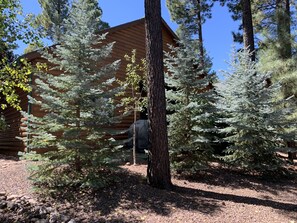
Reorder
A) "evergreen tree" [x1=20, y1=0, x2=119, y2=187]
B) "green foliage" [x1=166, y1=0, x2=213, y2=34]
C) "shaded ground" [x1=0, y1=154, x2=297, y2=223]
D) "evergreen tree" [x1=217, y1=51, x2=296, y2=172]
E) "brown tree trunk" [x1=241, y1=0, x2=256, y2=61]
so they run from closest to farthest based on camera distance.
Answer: "shaded ground" [x1=0, y1=154, x2=297, y2=223]
"evergreen tree" [x1=20, y1=0, x2=119, y2=187]
"evergreen tree" [x1=217, y1=51, x2=296, y2=172]
"brown tree trunk" [x1=241, y1=0, x2=256, y2=61]
"green foliage" [x1=166, y1=0, x2=213, y2=34]

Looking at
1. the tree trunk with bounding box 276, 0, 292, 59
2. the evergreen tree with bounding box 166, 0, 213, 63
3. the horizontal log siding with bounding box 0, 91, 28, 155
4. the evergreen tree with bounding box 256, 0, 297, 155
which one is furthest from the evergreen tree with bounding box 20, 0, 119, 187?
the evergreen tree with bounding box 166, 0, 213, 63

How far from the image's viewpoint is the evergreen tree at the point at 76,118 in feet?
20.0

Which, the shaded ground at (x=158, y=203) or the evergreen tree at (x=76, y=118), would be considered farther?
the evergreen tree at (x=76, y=118)

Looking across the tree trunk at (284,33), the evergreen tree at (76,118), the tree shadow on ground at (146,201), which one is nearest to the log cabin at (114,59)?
the evergreen tree at (76,118)

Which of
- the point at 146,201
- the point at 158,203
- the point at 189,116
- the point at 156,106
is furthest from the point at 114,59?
the point at 158,203

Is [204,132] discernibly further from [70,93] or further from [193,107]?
[70,93]

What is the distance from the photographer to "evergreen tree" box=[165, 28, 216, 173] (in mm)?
7730

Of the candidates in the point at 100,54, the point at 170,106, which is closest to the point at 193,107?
the point at 170,106

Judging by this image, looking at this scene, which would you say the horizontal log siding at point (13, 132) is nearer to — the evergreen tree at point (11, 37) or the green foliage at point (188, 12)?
the evergreen tree at point (11, 37)

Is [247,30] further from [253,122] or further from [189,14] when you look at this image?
[189,14]

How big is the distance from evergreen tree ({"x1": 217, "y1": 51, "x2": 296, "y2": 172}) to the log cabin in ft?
10.5

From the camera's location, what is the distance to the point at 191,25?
2141 centimetres

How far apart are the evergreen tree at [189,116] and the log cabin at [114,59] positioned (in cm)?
207

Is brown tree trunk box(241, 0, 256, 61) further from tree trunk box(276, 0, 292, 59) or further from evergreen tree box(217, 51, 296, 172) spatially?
evergreen tree box(217, 51, 296, 172)
